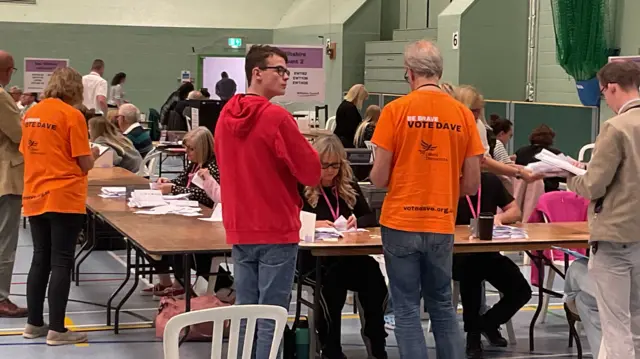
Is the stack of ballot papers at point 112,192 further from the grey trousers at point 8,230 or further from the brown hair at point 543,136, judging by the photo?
the brown hair at point 543,136

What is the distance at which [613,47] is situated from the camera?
9.84 meters

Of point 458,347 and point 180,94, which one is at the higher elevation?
point 180,94

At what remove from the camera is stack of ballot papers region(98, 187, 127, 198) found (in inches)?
249

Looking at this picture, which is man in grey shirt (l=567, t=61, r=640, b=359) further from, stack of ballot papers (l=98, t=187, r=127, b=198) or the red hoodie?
stack of ballot papers (l=98, t=187, r=127, b=198)

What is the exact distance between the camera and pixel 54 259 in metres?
4.87

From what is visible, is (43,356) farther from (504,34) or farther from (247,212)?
(504,34)

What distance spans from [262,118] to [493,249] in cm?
144

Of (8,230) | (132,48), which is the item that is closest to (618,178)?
(8,230)

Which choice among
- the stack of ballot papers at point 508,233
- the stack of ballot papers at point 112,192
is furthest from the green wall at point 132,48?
the stack of ballot papers at point 508,233

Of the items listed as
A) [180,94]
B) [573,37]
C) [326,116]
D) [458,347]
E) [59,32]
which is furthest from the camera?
[59,32]

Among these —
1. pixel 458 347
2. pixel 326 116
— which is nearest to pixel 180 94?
pixel 326 116

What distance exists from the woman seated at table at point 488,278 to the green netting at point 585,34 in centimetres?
517

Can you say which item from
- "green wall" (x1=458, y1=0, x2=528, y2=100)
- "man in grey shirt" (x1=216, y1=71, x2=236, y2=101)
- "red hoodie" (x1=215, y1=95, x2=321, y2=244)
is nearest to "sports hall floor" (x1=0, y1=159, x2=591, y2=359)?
"red hoodie" (x1=215, y1=95, x2=321, y2=244)

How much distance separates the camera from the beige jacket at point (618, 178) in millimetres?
3613
